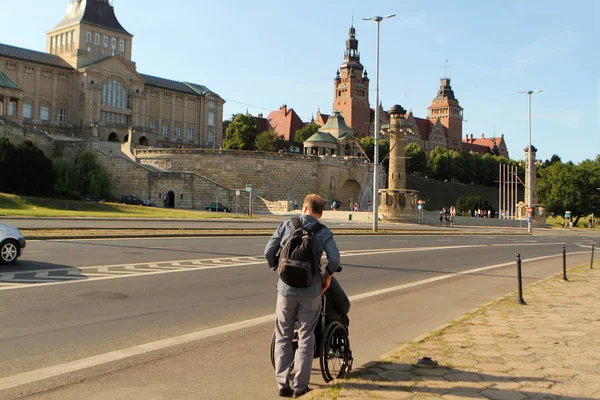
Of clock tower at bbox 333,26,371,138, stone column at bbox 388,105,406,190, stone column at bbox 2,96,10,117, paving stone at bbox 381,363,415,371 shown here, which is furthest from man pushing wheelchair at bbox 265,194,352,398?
clock tower at bbox 333,26,371,138

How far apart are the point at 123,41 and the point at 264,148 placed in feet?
98.5

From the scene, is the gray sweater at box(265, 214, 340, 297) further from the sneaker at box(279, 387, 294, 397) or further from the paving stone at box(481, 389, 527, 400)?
the paving stone at box(481, 389, 527, 400)

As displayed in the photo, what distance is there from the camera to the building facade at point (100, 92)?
91.4 m

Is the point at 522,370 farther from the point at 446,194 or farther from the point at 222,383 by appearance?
the point at 446,194

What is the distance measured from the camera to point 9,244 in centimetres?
1465

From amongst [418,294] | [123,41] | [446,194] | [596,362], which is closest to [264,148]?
[123,41]

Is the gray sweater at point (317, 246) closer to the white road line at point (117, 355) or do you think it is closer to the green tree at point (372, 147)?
the white road line at point (117, 355)

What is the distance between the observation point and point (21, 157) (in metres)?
56.8

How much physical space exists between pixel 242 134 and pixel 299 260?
4288 inches

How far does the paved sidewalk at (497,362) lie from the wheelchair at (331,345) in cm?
19

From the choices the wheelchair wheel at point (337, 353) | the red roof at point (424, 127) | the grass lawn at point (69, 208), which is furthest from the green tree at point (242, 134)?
the wheelchair wheel at point (337, 353)

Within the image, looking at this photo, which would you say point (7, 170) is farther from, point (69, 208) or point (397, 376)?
point (397, 376)

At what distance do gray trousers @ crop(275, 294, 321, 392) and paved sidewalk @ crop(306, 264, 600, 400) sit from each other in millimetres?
258

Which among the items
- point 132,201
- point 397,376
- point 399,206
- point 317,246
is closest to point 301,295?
point 317,246
